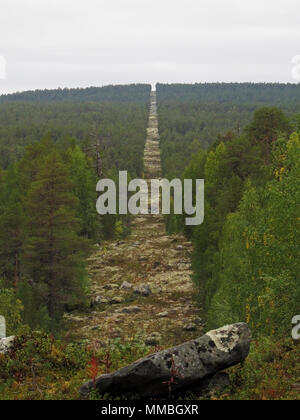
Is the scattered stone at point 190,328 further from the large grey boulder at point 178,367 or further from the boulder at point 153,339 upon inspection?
the large grey boulder at point 178,367

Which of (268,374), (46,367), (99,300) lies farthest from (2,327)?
(99,300)

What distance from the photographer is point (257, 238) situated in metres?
18.3

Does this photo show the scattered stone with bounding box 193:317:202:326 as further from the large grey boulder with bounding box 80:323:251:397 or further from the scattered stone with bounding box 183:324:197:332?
the large grey boulder with bounding box 80:323:251:397

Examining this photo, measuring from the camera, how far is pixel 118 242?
56.3 meters

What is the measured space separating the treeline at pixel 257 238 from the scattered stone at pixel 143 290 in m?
5.86

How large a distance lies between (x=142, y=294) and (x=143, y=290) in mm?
366

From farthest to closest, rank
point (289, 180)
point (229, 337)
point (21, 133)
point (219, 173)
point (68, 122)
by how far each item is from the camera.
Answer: point (68, 122)
point (21, 133)
point (219, 173)
point (289, 180)
point (229, 337)

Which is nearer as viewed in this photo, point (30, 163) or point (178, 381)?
point (178, 381)

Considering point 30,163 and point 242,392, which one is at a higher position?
point 30,163

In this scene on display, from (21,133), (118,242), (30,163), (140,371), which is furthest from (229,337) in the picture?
(21,133)

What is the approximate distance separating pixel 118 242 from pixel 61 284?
23.9 m

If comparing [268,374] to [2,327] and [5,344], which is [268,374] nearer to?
[5,344]

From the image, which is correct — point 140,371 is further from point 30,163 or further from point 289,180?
point 30,163

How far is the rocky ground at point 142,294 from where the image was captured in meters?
31.7
